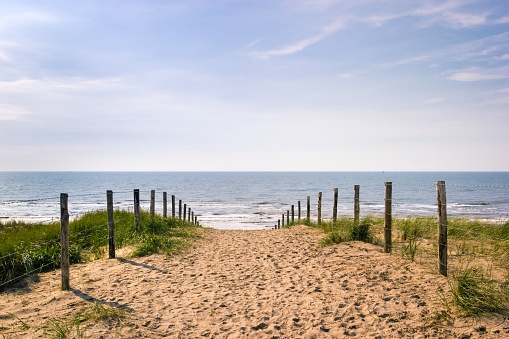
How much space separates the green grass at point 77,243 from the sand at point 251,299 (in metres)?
0.57

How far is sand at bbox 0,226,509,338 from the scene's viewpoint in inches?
211

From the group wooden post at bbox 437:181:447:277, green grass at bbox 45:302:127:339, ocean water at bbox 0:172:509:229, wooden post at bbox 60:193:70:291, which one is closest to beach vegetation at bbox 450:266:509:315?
wooden post at bbox 437:181:447:277

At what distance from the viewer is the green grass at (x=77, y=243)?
8.41m

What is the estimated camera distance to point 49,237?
34.9 feet

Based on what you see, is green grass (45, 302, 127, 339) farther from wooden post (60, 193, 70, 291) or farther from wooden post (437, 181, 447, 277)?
wooden post (437, 181, 447, 277)

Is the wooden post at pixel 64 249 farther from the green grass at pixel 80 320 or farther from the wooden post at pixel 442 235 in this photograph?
the wooden post at pixel 442 235

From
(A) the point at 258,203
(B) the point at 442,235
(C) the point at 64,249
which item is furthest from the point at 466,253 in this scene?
(A) the point at 258,203

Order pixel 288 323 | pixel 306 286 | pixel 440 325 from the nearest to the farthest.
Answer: pixel 440 325 < pixel 288 323 < pixel 306 286

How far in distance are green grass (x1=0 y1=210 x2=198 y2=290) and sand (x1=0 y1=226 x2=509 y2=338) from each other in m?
0.57

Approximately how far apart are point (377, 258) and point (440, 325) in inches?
156

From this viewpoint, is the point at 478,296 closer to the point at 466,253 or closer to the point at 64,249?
the point at 466,253

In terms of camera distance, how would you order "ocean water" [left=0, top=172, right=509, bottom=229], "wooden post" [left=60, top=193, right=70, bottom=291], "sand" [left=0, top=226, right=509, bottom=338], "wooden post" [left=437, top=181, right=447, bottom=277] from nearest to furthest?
"sand" [left=0, top=226, right=509, bottom=338] < "wooden post" [left=60, top=193, right=70, bottom=291] < "wooden post" [left=437, top=181, right=447, bottom=277] < "ocean water" [left=0, top=172, right=509, bottom=229]

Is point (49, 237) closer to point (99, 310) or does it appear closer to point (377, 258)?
point (99, 310)

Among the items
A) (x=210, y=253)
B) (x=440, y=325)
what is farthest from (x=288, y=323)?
(x=210, y=253)
